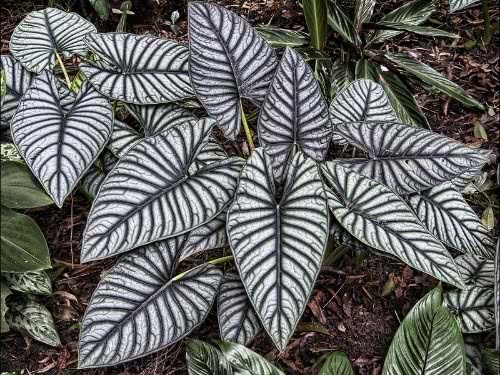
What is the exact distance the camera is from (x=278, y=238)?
61.8 inches

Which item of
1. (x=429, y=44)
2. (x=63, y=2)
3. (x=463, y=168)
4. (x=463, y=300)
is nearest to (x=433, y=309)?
(x=463, y=300)

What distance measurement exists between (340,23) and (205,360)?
1.48 metres

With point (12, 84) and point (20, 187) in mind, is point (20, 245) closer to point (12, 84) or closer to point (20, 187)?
point (20, 187)

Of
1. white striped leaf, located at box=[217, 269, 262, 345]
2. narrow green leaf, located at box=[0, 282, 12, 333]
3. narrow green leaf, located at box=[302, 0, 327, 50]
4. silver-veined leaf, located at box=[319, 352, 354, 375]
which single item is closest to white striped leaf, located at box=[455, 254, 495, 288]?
silver-veined leaf, located at box=[319, 352, 354, 375]

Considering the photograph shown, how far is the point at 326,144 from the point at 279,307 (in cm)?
55

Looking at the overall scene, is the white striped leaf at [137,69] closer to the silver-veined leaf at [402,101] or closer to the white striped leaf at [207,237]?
the white striped leaf at [207,237]

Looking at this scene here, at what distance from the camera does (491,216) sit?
2234 mm

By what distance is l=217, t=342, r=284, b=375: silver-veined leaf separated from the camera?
65.0 inches

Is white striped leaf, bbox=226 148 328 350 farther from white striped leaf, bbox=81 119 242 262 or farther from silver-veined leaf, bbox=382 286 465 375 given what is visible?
silver-veined leaf, bbox=382 286 465 375

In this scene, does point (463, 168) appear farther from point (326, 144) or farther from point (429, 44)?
point (429, 44)

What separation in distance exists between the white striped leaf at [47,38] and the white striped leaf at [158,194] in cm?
64

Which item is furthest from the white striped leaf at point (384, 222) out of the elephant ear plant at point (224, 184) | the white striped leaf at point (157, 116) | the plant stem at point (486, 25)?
the plant stem at point (486, 25)

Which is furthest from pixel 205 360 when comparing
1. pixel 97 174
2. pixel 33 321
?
pixel 97 174

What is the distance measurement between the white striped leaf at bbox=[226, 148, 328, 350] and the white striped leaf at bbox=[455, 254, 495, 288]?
69cm
